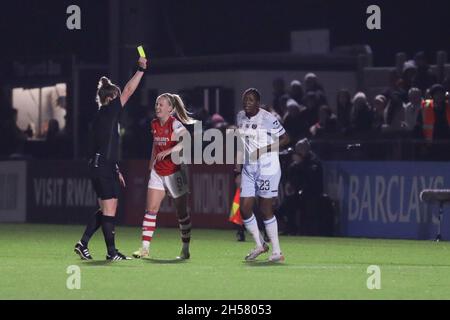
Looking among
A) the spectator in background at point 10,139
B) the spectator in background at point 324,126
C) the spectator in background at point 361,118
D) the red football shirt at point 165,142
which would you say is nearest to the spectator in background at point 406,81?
the spectator in background at point 361,118

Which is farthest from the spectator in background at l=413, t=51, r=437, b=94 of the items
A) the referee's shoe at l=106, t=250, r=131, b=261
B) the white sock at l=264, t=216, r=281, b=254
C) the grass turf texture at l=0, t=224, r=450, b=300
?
the referee's shoe at l=106, t=250, r=131, b=261

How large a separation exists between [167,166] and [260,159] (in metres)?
1.18

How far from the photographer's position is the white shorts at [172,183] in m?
18.7


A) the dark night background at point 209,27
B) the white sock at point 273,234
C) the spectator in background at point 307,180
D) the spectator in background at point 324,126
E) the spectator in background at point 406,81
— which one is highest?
the dark night background at point 209,27

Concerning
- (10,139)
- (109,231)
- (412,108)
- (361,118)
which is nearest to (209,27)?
(10,139)

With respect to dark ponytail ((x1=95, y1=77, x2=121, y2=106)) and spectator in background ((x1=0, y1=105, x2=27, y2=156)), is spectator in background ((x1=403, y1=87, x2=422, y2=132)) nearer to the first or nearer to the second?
dark ponytail ((x1=95, y1=77, x2=121, y2=106))

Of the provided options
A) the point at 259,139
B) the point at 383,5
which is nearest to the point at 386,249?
the point at 259,139

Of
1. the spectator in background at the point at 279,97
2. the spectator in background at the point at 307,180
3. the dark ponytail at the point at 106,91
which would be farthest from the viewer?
the spectator in background at the point at 279,97

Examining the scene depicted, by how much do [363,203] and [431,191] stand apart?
62.2 inches

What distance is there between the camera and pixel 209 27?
4041 cm

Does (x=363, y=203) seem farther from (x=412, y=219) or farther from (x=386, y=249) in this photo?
(x=386, y=249)

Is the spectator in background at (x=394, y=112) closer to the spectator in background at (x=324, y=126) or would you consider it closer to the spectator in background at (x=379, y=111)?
the spectator in background at (x=379, y=111)

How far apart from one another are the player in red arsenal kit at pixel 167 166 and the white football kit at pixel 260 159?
739mm

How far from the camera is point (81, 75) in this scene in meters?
38.0
